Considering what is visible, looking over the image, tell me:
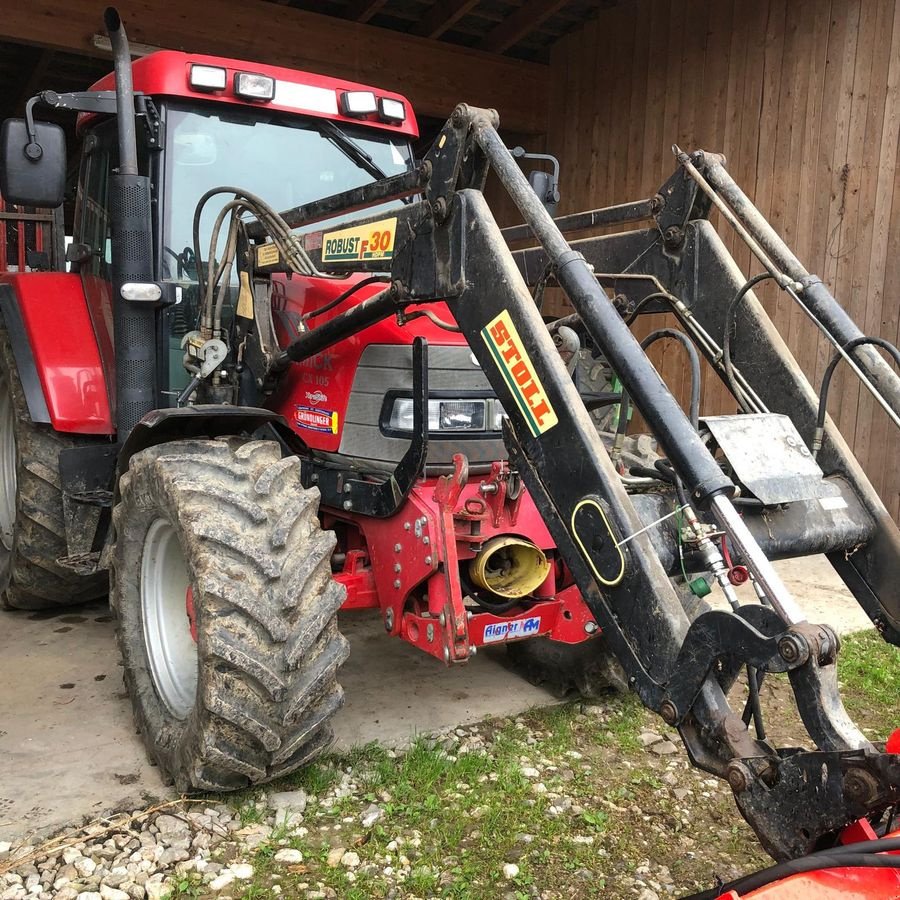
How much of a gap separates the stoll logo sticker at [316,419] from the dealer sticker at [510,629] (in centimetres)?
92

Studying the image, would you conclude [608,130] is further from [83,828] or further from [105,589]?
[83,828]

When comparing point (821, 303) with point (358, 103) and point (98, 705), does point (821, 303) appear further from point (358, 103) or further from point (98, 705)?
point (98, 705)

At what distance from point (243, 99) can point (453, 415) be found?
1.57m

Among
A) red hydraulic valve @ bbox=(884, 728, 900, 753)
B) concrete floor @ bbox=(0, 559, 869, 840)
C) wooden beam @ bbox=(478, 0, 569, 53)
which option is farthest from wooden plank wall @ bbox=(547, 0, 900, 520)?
red hydraulic valve @ bbox=(884, 728, 900, 753)

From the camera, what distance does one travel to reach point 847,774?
1.54 meters

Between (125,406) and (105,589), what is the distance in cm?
129

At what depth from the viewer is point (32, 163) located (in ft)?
9.65

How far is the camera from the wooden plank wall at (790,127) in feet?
19.2

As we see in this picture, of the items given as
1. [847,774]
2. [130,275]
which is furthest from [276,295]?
[847,774]

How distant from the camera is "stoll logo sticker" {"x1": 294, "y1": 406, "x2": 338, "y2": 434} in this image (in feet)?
10.4

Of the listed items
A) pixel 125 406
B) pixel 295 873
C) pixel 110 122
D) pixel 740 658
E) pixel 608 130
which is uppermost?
pixel 608 130

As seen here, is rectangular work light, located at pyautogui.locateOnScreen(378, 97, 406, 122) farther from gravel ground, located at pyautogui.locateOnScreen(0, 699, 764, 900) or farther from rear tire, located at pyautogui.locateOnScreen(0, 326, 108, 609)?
gravel ground, located at pyautogui.locateOnScreen(0, 699, 764, 900)

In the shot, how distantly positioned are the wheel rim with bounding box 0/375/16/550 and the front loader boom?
2.23 metres

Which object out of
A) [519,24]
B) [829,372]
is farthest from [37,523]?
[519,24]
